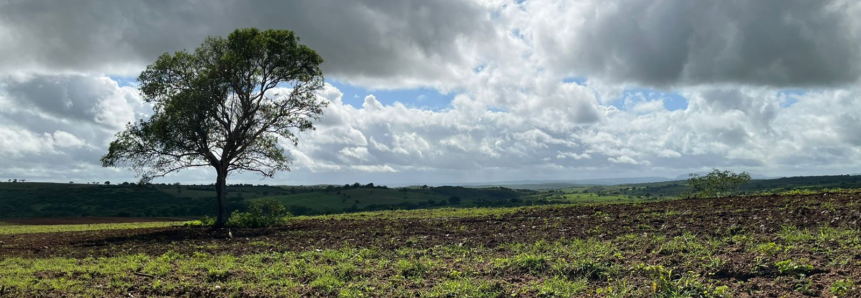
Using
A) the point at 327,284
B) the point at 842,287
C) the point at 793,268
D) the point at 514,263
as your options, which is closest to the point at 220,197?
the point at 327,284

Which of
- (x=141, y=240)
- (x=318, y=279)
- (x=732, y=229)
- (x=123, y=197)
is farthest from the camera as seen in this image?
(x=123, y=197)

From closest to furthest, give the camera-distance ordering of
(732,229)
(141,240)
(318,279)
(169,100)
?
(318,279) → (732,229) → (141,240) → (169,100)

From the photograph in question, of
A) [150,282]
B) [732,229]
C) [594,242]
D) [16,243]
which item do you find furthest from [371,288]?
[16,243]

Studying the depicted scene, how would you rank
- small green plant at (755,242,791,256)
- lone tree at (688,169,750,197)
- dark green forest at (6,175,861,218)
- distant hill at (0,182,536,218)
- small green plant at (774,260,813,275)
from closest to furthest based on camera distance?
small green plant at (774,260,813,275), small green plant at (755,242,791,256), lone tree at (688,169,750,197), dark green forest at (6,175,861,218), distant hill at (0,182,536,218)

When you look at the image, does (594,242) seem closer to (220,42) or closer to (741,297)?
(741,297)

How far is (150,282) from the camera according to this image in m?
13.1

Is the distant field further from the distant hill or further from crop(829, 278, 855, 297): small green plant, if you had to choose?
the distant hill

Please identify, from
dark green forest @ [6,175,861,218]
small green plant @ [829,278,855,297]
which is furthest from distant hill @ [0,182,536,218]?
small green plant @ [829,278,855,297]

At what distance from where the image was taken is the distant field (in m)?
9.82

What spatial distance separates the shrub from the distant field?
11169 mm

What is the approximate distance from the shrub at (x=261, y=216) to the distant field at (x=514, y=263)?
1117 centimetres

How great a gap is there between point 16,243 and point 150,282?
60.2ft

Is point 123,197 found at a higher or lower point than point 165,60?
lower

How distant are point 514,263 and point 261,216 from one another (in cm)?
2470
